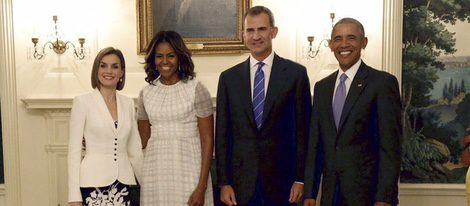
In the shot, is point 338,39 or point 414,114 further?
point 414,114

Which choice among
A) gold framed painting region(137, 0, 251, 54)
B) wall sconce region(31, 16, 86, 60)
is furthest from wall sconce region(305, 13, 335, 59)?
wall sconce region(31, 16, 86, 60)

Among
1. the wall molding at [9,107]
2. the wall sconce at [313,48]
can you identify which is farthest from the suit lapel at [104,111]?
the wall molding at [9,107]

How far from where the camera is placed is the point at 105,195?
2.34 metres

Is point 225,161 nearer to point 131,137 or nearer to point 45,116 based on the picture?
point 131,137

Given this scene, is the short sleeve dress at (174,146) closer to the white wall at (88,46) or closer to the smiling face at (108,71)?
the smiling face at (108,71)

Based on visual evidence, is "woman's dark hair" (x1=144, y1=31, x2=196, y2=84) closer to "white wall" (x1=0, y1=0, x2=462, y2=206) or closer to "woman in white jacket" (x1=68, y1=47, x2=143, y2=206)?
"woman in white jacket" (x1=68, y1=47, x2=143, y2=206)

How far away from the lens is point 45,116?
423cm

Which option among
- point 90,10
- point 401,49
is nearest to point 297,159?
point 401,49

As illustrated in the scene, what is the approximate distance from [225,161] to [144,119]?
1.69 ft

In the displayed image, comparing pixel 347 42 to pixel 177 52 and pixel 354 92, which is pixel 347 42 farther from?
pixel 177 52

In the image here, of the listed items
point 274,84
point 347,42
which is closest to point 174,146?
point 274,84

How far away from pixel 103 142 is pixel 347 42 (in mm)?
1296

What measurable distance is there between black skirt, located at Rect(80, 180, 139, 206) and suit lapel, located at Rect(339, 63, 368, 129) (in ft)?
3.75

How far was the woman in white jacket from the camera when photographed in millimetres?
2312
